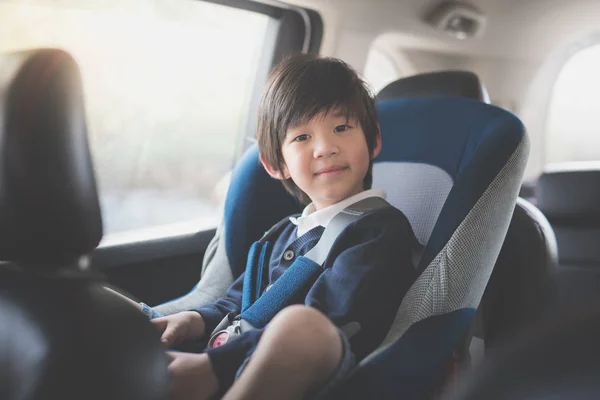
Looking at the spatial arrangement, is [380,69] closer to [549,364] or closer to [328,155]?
[328,155]

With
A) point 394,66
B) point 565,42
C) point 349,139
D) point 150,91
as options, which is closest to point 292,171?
point 349,139

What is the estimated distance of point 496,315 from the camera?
1.80m

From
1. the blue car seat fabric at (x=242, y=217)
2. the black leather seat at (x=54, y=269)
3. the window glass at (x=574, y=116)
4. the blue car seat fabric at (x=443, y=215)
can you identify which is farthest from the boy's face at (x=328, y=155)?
the window glass at (x=574, y=116)

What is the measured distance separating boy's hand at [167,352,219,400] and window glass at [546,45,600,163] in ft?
12.1

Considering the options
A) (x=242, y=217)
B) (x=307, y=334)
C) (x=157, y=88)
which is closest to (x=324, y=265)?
(x=307, y=334)

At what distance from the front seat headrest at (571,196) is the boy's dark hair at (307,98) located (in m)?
1.86

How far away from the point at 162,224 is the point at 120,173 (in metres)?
0.25


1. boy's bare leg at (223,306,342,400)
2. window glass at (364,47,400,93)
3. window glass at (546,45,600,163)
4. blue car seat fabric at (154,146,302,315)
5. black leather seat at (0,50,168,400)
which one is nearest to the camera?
black leather seat at (0,50,168,400)

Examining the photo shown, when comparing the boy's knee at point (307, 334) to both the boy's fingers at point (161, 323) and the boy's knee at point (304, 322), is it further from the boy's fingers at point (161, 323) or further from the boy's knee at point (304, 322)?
the boy's fingers at point (161, 323)

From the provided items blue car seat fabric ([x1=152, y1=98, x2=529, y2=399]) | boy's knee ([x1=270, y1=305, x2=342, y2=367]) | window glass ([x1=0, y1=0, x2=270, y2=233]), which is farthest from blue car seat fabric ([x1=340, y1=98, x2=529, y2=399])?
window glass ([x1=0, y1=0, x2=270, y2=233])

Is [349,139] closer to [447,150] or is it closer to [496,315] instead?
[447,150]

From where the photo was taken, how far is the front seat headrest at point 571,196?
9.75 feet

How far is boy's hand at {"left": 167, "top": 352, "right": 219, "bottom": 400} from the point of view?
38.8 inches

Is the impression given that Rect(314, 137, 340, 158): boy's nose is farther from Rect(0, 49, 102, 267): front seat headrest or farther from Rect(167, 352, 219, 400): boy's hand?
Rect(0, 49, 102, 267): front seat headrest
